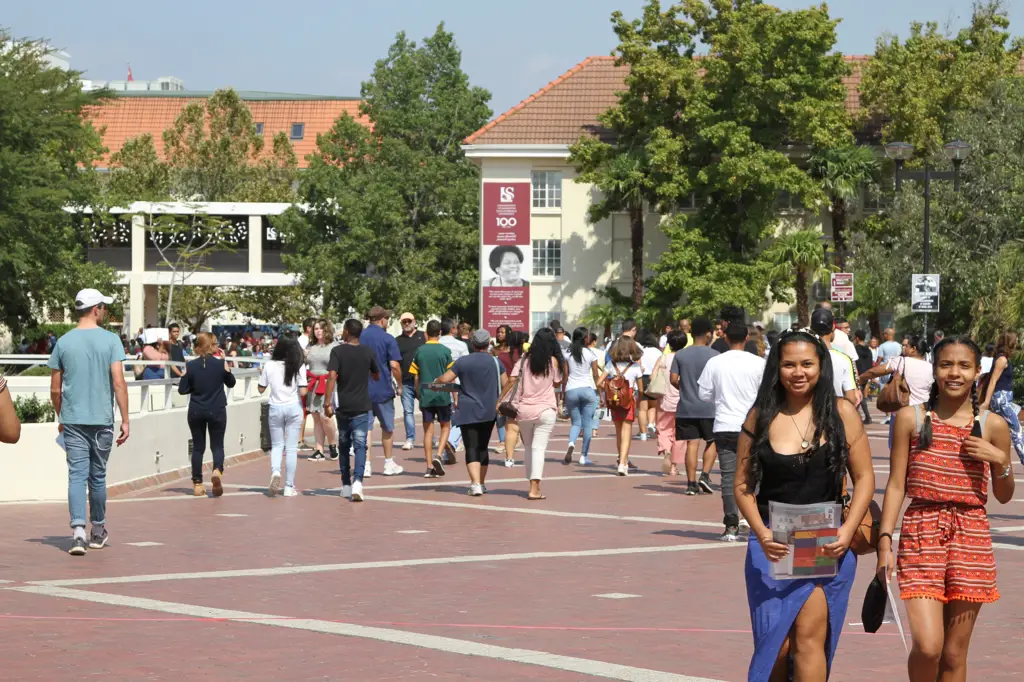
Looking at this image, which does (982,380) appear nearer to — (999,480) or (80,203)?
(999,480)

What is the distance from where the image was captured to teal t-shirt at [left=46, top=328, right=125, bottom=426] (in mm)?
12250

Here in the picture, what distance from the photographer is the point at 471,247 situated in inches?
2581

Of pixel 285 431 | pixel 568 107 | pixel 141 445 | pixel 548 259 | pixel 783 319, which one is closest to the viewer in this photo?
pixel 285 431

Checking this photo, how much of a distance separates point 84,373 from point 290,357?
4.73 metres

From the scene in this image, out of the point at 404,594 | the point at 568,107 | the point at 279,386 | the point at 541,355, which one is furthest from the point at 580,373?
the point at 568,107

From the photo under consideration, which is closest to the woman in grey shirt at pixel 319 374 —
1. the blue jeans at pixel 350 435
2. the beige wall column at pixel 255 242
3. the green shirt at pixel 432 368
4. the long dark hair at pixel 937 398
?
the green shirt at pixel 432 368

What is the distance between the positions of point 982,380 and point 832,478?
12.5m

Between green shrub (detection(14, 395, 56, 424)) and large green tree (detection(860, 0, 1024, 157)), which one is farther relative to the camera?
large green tree (detection(860, 0, 1024, 157))

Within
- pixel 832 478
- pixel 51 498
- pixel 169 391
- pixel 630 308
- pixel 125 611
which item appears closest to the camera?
pixel 832 478

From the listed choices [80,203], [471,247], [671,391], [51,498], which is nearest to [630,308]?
[471,247]

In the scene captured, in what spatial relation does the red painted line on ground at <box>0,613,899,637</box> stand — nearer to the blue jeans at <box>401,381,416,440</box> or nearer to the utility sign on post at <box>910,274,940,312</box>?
the blue jeans at <box>401,381,416,440</box>

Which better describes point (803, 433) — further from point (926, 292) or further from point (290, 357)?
point (926, 292)

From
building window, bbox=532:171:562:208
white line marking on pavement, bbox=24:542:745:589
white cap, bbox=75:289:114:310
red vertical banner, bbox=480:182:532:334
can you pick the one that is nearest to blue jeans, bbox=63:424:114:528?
white cap, bbox=75:289:114:310

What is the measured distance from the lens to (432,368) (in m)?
20.6
